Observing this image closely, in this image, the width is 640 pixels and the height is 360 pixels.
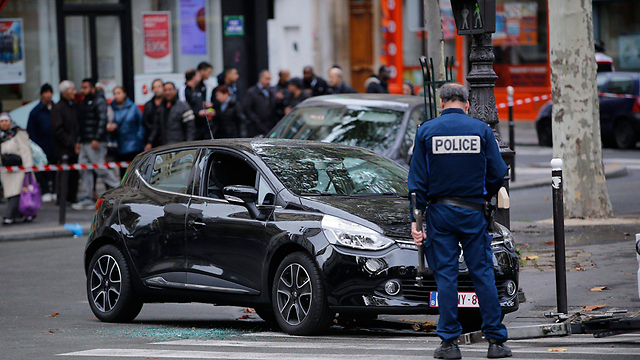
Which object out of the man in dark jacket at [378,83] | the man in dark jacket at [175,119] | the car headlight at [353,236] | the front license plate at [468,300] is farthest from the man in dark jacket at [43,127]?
the front license plate at [468,300]

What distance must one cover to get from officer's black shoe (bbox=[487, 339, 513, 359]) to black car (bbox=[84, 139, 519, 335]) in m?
0.72

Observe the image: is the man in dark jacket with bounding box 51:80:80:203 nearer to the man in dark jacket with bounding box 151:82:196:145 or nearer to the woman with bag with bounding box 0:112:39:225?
the woman with bag with bounding box 0:112:39:225

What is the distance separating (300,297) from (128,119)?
36.6ft

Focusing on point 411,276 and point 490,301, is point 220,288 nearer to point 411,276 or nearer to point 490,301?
point 411,276

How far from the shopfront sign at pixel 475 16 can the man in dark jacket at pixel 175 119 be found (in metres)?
8.42

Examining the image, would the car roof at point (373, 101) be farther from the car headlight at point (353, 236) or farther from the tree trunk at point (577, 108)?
the car headlight at point (353, 236)

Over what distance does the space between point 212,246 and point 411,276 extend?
178 centimetres

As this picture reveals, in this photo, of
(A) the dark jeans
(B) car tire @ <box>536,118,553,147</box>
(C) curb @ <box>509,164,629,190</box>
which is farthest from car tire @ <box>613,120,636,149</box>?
(A) the dark jeans

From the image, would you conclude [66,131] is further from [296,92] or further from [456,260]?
[456,260]

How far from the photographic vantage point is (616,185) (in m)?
18.3

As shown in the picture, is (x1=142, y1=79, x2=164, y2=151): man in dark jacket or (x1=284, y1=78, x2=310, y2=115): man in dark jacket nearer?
(x1=142, y1=79, x2=164, y2=151): man in dark jacket

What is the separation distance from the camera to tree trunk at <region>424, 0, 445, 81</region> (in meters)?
11.7

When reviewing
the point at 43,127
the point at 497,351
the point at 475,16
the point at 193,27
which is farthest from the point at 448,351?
the point at 193,27

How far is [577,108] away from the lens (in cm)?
1345
